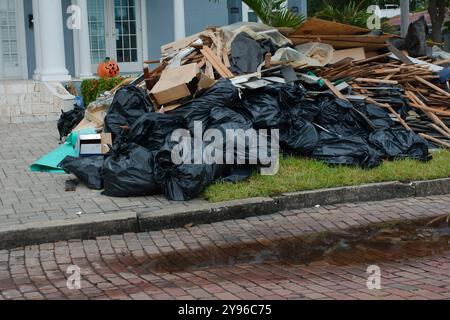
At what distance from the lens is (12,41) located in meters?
17.5

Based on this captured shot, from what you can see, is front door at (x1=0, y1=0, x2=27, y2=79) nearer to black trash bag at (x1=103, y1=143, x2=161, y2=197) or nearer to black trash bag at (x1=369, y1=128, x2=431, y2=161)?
black trash bag at (x1=103, y1=143, x2=161, y2=197)

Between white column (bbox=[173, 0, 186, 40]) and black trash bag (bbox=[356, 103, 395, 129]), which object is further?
white column (bbox=[173, 0, 186, 40])

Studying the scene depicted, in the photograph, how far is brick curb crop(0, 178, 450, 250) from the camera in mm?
6199

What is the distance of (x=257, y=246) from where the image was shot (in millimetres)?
6098

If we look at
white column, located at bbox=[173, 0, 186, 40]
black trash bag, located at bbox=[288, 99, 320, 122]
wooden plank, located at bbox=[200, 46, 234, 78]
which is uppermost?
white column, located at bbox=[173, 0, 186, 40]

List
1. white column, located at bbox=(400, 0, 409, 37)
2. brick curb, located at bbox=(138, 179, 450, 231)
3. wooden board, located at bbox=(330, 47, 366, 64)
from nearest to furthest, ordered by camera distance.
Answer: brick curb, located at bbox=(138, 179, 450, 231), wooden board, located at bbox=(330, 47, 366, 64), white column, located at bbox=(400, 0, 409, 37)

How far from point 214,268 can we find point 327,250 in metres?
1.10

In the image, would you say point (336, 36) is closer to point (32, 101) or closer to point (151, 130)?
point (151, 130)

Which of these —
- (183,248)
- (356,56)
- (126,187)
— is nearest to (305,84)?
(356,56)

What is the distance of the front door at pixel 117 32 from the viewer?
18.6 meters

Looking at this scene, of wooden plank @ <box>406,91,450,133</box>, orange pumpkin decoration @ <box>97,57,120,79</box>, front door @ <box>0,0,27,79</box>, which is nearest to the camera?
wooden plank @ <box>406,91,450,133</box>

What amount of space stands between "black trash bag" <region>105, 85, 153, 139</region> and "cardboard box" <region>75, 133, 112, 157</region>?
200 millimetres

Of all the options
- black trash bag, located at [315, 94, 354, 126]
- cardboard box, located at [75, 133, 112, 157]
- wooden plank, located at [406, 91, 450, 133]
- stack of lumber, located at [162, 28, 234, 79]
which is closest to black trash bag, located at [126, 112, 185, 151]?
cardboard box, located at [75, 133, 112, 157]

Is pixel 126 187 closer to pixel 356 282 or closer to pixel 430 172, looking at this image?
pixel 356 282
